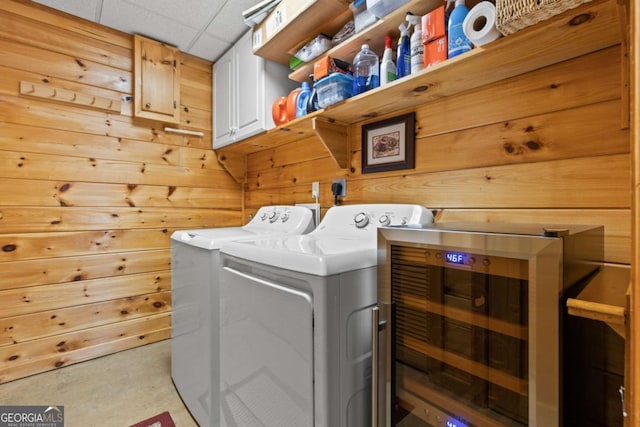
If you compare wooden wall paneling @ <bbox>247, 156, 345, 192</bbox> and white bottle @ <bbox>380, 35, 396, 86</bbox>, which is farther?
wooden wall paneling @ <bbox>247, 156, 345, 192</bbox>

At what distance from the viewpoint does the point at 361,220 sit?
4.67 ft

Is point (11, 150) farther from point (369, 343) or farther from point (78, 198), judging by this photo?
point (369, 343)

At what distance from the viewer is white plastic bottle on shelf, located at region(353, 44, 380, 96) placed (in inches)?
55.4

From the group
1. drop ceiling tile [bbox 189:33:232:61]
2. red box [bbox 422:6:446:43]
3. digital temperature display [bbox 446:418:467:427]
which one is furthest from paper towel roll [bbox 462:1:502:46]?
drop ceiling tile [bbox 189:33:232:61]

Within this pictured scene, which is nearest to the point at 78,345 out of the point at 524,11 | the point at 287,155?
the point at 287,155

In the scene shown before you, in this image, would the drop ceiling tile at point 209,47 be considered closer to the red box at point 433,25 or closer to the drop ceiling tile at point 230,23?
the drop ceiling tile at point 230,23

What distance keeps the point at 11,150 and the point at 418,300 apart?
2529 millimetres

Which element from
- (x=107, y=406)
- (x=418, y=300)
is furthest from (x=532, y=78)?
(x=107, y=406)

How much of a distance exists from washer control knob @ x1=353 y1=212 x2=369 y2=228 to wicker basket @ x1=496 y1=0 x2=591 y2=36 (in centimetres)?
83

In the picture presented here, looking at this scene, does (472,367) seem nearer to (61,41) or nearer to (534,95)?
(534,95)

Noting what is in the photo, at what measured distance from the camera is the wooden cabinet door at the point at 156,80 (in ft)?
7.39

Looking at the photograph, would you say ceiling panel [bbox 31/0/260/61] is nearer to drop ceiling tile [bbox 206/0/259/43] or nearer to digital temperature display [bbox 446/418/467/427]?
drop ceiling tile [bbox 206/0/259/43]

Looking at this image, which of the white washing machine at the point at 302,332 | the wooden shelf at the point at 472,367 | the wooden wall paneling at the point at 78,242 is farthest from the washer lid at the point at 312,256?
the wooden wall paneling at the point at 78,242

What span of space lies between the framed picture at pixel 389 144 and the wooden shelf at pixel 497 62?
0.06 m
